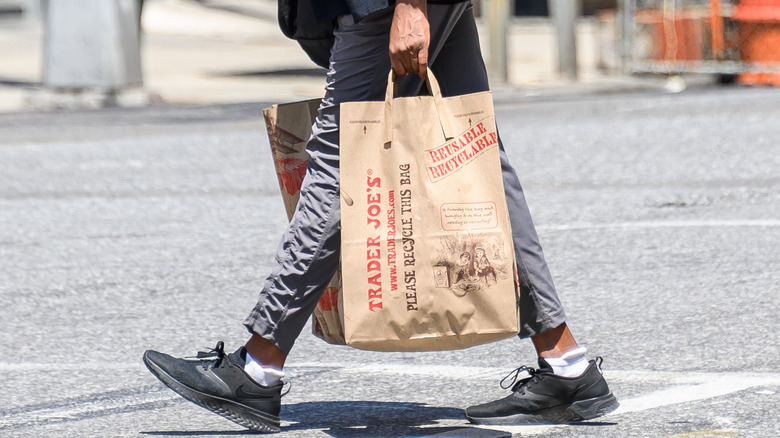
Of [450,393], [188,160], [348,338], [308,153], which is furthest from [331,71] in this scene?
[188,160]

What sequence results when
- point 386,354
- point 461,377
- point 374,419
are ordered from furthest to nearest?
1. point 386,354
2. point 461,377
3. point 374,419

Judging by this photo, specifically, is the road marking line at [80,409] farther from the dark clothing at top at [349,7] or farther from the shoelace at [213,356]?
the dark clothing at top at [349,7]

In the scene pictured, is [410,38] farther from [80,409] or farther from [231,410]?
[80,409]

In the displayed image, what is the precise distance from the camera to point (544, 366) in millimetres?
3646

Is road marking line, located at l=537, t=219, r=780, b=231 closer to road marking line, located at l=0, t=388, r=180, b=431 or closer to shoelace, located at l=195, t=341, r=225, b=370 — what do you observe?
road marking line, located at l=0, t=388, r=180, b=431

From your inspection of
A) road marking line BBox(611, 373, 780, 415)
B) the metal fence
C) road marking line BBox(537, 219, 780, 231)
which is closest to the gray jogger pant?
road marking line BBox(611, 373, 780, 415)

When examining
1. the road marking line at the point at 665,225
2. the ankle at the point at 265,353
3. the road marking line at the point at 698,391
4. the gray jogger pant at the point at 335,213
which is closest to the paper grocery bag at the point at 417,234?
the gray jogger pant at the point at 335,213

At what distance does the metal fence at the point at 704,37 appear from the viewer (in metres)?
15.3

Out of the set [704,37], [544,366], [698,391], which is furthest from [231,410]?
[704,37]

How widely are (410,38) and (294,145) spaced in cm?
57

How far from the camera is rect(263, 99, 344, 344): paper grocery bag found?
12.2ft

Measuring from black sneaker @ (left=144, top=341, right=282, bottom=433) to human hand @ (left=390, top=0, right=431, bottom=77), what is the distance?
851mm

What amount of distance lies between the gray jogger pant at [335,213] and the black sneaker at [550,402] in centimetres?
15

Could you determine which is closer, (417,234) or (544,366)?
(417,234)
